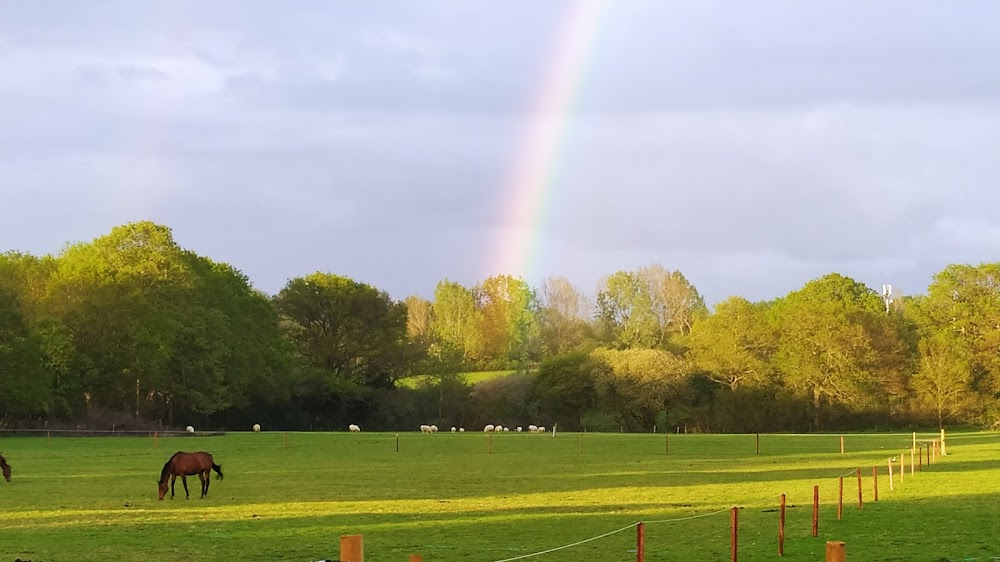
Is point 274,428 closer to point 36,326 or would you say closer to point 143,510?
point 36,326

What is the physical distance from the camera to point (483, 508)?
90.2 ft

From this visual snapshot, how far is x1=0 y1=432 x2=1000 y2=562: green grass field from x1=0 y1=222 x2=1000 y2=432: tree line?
103ft

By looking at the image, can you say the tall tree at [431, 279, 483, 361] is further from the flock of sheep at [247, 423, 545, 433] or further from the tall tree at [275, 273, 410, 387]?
the flock of sheep at [247, 423, 545, 433]

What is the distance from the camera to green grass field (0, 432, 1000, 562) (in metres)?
19.7

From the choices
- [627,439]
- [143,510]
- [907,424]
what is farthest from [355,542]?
[907,424]

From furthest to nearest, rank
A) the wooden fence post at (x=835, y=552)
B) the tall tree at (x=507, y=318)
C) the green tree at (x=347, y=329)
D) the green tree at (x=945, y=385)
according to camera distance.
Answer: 1. the tall tree at (x=507, y=318)
2. the green tree at (x=347, y=329)
3. the green tree at (x=945, y=385)
4. the wooden fence post at (x=835, y=552)

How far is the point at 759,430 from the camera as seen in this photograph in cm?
10388

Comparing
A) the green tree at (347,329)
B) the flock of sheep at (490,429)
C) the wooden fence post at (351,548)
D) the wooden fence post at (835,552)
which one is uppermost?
the green tree at (347,329)

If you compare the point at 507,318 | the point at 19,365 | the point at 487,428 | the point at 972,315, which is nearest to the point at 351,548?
the point at 19,365

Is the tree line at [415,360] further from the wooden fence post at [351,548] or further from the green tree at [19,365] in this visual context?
the wooden fence post at [351,548]

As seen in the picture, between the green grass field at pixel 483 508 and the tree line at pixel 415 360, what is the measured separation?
3135cm

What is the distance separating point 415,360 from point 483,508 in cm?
8561

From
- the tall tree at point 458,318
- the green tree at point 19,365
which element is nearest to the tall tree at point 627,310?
the tall tree at point 458,318

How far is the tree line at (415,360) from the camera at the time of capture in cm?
8388
